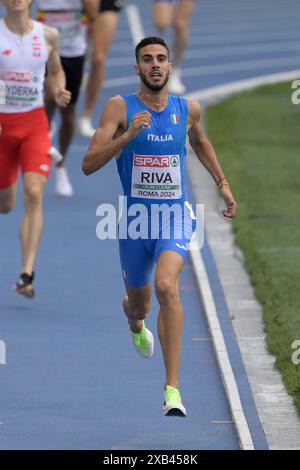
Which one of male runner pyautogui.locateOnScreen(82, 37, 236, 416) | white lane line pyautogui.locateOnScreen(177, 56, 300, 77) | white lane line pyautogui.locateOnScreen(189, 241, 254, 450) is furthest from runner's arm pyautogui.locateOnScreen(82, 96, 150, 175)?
white lane line pyautogui.locateOnScreen(177, 56, 300, 77)

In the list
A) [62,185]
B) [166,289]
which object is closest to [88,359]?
[166,289]

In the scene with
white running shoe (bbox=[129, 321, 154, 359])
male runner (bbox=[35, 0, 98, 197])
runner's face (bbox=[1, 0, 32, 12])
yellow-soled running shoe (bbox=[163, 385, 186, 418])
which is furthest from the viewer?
male runner (bbox=[35, 0, 98, 197])

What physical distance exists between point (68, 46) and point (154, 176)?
7262 millimetres

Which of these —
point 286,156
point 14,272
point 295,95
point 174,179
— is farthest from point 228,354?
point 295,95

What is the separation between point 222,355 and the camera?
36.9 ft

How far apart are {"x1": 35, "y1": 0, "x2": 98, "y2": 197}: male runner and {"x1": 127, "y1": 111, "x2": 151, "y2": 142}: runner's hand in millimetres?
7341

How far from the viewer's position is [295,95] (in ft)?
76.6

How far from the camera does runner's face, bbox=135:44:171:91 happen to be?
10039 millimetres

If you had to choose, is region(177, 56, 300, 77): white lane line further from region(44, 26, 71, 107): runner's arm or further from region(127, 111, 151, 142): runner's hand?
region(127, 111, 151, 142): runner's hand

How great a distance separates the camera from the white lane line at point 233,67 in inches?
1022

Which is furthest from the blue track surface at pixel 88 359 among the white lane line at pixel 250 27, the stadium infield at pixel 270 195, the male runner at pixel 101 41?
the white lane line at pixel 250 27

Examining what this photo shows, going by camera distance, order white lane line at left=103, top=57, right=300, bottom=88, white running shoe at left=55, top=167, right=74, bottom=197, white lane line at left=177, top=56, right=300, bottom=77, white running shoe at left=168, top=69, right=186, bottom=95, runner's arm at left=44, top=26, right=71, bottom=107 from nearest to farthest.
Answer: runner's arm at left=44, top=26, right=71, bottom=107 < white running shoe at left=55, top=167, right=74, bottom=197 < white running shoe at left=168, top=69, right=186, bottom=95 < white lane line at left=103, top=57, right=300, bottom=88 < white lane line at left=177, top=56, right=300, bottom=77

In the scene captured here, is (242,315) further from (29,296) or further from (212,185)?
(212,185)

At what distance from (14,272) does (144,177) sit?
4.09 metres
